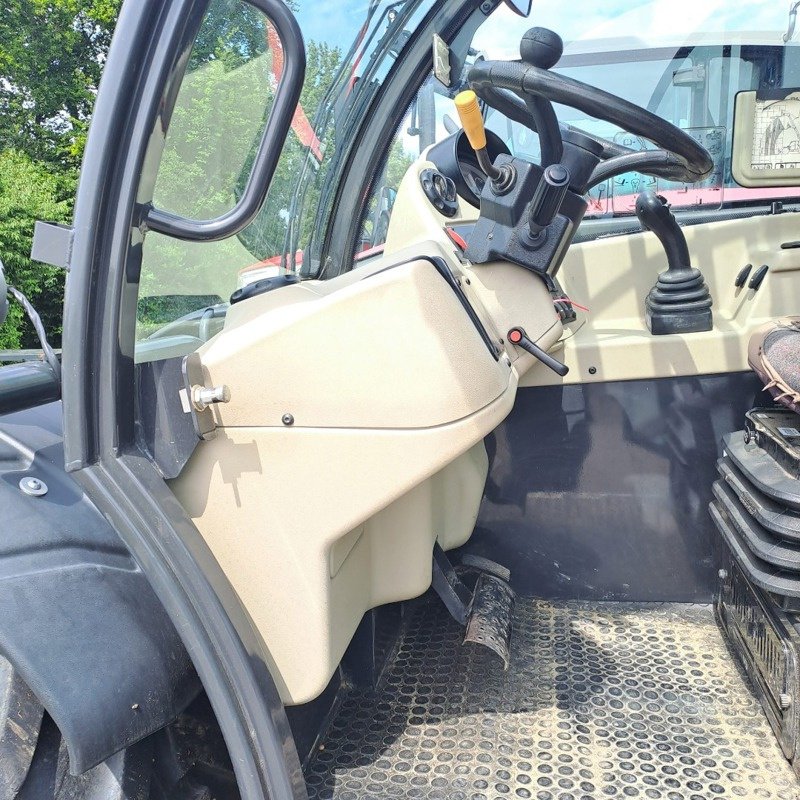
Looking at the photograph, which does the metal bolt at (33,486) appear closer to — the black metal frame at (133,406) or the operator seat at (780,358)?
the black metal frame at (133,406)

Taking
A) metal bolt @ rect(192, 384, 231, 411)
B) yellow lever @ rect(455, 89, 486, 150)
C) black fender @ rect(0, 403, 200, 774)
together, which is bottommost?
black fender @ rect(0, 403, 200, 774)

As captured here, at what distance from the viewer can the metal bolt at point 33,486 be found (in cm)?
98

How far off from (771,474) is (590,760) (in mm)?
618

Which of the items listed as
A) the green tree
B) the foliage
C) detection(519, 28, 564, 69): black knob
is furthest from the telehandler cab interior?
the green tree

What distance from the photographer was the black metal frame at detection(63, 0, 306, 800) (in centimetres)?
87

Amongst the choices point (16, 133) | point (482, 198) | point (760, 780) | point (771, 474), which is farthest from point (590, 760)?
point (16, 133)

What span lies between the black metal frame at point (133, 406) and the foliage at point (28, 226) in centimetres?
750

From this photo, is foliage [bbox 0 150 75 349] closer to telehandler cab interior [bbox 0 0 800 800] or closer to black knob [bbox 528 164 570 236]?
telehandler cab interior [bbox 0 0 800 800]

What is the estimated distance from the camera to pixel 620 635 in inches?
67.8

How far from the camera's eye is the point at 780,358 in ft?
4.67

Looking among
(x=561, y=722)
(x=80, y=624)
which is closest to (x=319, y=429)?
(x=80, y=624)

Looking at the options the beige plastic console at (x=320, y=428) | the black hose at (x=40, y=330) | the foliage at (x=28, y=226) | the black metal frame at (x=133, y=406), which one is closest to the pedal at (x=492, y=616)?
the beige plastic console at (x=320, y=428)

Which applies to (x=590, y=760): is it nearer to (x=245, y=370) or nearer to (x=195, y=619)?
(x=195, y=619)

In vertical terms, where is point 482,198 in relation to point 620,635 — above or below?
above
